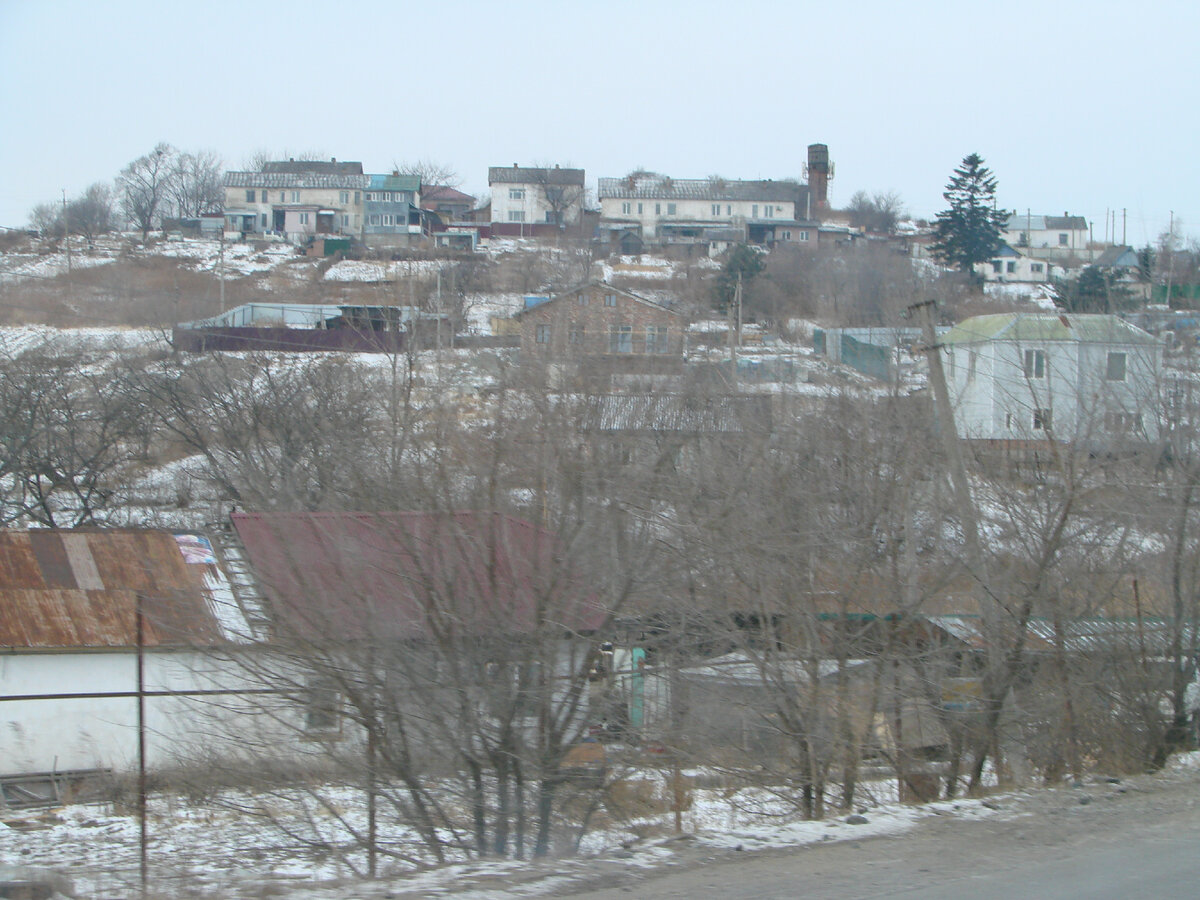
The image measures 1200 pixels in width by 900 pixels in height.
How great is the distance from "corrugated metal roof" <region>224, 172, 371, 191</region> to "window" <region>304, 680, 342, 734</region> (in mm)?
78808

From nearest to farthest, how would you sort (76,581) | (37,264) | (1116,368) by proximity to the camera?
(1116,368) < (76,581) < (37,264)

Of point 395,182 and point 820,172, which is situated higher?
point 820,172

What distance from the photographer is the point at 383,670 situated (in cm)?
562

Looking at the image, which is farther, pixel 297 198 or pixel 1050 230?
pixel 1050 230

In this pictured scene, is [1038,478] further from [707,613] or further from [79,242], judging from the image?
[79,242]

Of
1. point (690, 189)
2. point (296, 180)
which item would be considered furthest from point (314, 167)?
point (690, 189)

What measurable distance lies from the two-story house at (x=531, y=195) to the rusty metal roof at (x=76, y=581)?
69.9 m

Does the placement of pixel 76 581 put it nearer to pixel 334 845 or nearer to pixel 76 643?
pixel 76 643

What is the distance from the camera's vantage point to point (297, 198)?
80812 mm

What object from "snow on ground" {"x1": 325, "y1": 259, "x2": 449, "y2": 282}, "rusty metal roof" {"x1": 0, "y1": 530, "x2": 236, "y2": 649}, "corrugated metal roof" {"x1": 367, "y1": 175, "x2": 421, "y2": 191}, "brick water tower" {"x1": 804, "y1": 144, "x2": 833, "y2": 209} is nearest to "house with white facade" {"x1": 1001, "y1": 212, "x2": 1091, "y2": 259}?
"brick water tower" {"x1": 804, "y1": 144, "x2": 833, "y2": 209}

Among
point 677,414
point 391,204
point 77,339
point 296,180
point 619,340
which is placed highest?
point 296,180

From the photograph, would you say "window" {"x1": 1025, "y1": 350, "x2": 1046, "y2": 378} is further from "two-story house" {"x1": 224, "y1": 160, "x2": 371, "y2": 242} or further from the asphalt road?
"two-story house" {"x1": 224, "y1": 160, "x2": 371, "y2": 242}

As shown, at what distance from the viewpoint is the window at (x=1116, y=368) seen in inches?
464

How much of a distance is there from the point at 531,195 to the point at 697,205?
1447 cm
